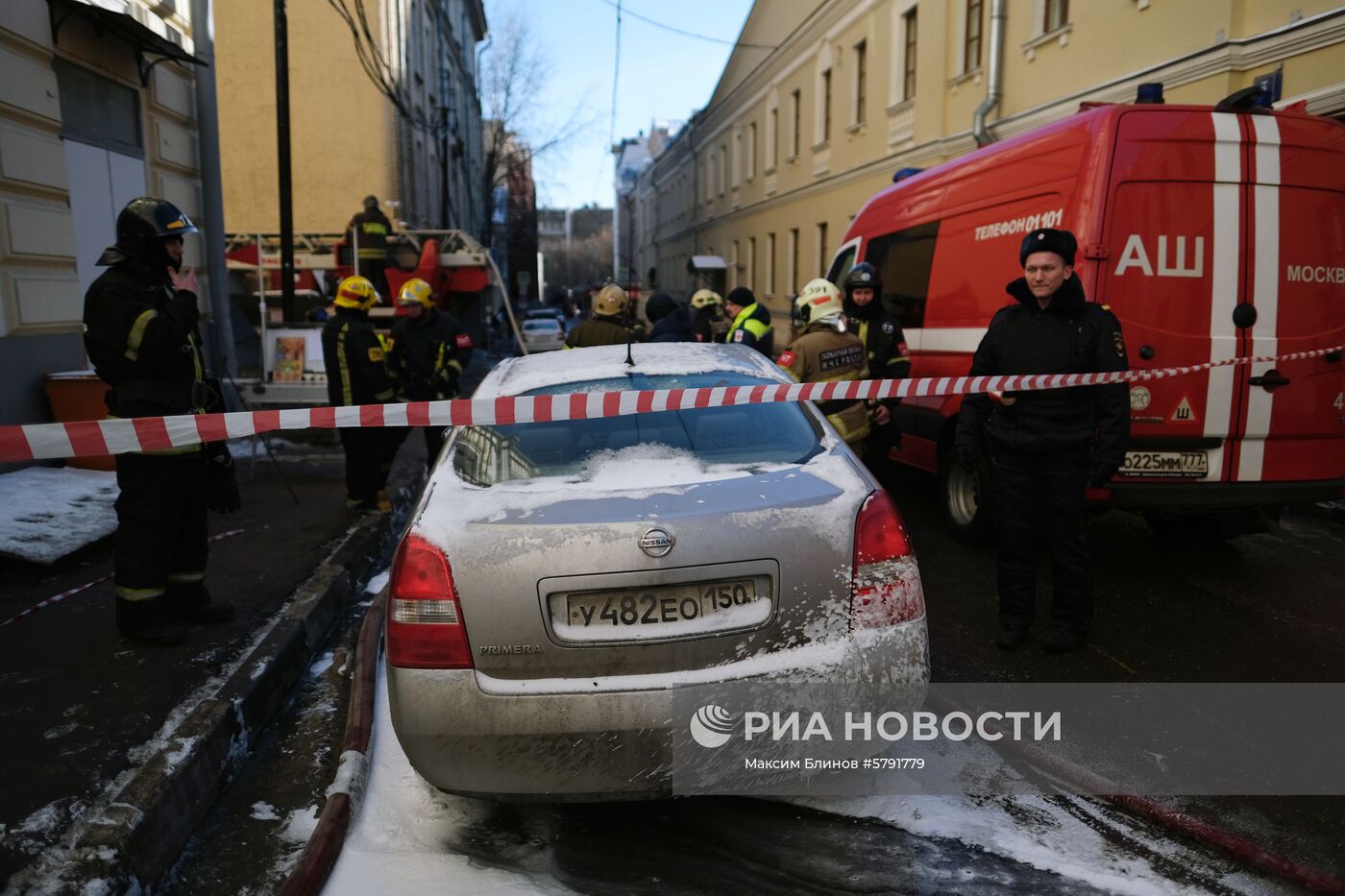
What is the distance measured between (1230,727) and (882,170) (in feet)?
55.9

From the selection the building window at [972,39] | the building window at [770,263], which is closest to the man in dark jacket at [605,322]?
the building window at [972,39]

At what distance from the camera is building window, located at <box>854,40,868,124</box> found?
20.4 m

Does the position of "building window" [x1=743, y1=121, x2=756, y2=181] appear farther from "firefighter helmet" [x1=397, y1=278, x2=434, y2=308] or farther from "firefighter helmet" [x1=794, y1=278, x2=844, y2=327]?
"firefighter helmet" [x1=794, y1=278, x2=844, y2=327]

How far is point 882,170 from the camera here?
19125mm

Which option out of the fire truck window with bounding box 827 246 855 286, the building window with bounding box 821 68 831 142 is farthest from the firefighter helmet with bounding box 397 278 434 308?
the building window with bounding box 821 68 831 142

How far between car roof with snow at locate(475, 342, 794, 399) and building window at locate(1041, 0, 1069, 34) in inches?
446

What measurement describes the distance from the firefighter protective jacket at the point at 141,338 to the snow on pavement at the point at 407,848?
1.91 meters

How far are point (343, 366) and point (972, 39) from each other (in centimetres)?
1287

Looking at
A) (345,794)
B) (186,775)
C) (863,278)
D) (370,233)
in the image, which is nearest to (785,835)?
(345,794)

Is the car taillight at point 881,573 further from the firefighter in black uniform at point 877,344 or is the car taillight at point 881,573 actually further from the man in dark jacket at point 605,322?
the man in dark jacket at point 605,322

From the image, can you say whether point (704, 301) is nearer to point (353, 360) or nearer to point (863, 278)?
point (863, 278)

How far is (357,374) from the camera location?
693 cm

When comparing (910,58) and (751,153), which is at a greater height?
(751,153)

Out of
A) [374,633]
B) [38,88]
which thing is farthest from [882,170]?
[374,633]
